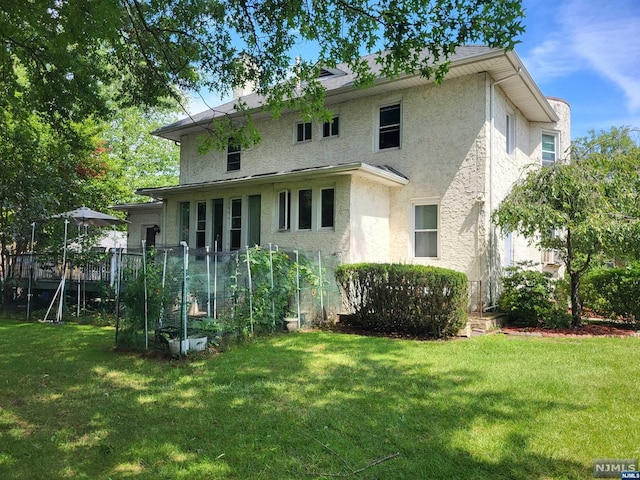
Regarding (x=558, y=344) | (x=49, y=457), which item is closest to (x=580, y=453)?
(x=49, y=457)

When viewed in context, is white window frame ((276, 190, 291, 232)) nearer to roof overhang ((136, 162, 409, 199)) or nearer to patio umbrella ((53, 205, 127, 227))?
roof overhang ((136, 162, 409, 199))

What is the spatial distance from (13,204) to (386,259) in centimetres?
1168

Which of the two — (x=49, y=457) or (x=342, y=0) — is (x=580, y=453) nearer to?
(x=49, y=457)

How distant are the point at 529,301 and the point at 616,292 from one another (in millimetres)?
2187

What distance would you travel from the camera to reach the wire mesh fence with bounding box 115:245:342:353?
722 cm

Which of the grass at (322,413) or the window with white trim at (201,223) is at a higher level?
the window with white trim at (201,223)

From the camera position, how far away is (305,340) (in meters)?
8.59

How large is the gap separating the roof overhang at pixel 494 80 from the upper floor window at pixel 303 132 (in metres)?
1.12

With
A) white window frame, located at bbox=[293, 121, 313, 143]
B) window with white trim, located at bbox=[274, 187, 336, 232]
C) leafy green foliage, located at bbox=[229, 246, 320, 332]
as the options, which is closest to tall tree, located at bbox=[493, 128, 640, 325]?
window with white trim, located at bbox=[274, 187, 336, 232]

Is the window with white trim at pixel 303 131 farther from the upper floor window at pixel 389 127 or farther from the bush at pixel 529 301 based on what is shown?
the bush at pixel 529 301

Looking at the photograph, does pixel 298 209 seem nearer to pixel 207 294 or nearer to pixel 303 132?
pixel 303 132

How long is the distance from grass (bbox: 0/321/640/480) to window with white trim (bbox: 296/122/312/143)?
28.7ft

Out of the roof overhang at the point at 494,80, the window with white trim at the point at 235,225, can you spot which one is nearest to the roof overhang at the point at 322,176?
the window with white trim at the point at 235,225

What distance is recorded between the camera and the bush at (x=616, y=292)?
10.2m
